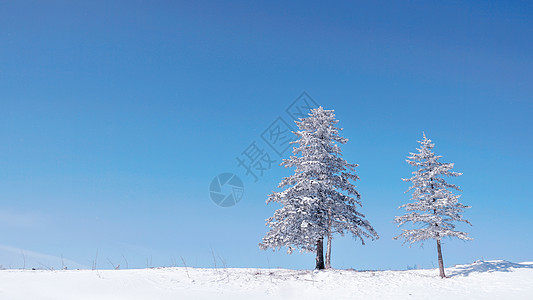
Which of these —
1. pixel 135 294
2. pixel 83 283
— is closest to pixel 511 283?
pixel 135 294

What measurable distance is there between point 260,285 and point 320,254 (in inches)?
300

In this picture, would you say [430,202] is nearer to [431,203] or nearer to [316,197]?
[431,203]

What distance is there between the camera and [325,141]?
1064 inches

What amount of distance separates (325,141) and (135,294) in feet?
56.9

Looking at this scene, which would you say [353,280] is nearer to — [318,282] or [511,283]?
[318,282]

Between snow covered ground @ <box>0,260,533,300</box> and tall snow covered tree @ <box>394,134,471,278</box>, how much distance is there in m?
3.06

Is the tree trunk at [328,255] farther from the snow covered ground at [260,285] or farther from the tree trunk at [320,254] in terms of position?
the snow covered ground at [260,285]

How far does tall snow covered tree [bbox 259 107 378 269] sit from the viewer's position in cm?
2473

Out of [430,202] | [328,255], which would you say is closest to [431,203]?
[430,202]

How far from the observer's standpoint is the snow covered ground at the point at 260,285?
14.6 metres

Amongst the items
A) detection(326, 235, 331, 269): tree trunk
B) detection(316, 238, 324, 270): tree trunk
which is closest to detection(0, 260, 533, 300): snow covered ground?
detection(326, 235, 331, 269): tree trunk

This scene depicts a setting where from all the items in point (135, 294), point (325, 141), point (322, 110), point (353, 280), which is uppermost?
point (322, 110)

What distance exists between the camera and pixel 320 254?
25.1 meters

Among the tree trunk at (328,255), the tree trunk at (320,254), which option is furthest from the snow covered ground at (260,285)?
the tree trunk at (320,254)
